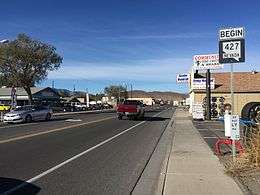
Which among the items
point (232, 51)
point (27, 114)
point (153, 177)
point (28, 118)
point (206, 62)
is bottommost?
point (153, 177)

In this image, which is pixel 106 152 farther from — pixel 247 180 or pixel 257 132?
pixel 247 180

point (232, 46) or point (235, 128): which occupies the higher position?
point (232, 46)

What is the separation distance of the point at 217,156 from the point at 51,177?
5885mm

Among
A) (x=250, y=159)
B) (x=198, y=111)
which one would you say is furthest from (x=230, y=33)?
(x=198, y=111)

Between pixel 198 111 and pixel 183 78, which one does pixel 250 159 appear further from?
pixel 183 78

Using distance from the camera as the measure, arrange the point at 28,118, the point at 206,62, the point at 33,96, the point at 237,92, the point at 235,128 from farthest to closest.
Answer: the point at 33,96 < the point at 237,92 < the point at 206,62 < the point at 28,118 < the point at 235,128

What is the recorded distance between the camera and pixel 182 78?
2751 inches

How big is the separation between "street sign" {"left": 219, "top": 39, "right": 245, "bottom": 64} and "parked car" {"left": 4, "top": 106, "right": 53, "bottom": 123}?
93.6 ft

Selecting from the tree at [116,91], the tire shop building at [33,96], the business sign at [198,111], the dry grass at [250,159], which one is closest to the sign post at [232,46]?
the dry grass at [250,159]

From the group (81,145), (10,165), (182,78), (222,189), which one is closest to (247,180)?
(222,189)

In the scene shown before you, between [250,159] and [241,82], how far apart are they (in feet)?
162

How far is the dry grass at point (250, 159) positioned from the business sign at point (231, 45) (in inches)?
75.9

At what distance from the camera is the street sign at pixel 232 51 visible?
42.6 ft

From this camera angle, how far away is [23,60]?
→ 226ft
